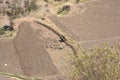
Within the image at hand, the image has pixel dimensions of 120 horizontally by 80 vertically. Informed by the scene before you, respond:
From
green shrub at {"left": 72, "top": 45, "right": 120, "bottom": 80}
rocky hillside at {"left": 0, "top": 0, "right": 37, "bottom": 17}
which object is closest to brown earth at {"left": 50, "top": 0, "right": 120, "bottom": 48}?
rocky hillside at {"left": 0, "top": 0, "right": 37, "bottom": 17}

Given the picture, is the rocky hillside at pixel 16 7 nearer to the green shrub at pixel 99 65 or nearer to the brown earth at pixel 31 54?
the brown earth at pixel 31 54

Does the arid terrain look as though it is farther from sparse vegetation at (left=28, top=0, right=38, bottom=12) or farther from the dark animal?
sparse vegetation at (left=28, top=0, right=38, bottom=12)

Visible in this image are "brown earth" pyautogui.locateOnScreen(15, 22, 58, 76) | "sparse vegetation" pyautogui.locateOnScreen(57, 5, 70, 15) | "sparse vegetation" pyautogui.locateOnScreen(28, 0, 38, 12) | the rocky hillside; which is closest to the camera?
"brown earth" pyautogui.locateOnScreen(15, 22, 58, 76)

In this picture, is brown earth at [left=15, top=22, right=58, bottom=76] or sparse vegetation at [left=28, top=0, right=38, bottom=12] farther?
sparse vegetation at [left=28, top=0, right=38, bottom=12]

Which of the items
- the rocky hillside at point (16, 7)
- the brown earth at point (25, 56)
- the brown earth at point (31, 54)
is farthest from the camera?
the rocky hillside at point (16, 7)

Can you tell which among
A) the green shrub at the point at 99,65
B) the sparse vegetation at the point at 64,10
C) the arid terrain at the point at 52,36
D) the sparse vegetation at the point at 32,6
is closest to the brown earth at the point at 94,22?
the arid terrain at the point at 52,36
